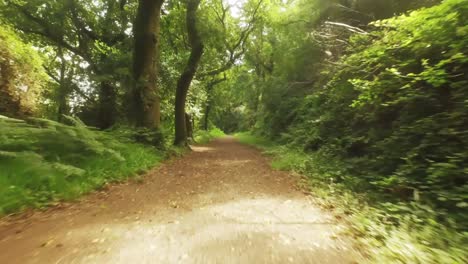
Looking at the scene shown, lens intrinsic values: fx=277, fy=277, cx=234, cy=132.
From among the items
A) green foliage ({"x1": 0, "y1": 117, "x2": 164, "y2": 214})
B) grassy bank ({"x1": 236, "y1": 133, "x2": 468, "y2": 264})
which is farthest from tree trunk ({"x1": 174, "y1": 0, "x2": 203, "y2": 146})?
grassy bank ({"x1": 236, "y1": 133, "x2": 468, "y2": 264})

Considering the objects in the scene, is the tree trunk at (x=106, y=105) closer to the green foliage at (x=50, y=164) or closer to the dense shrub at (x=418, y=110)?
the green foliage at (x=50, y=164)

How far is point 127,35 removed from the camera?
15547mm

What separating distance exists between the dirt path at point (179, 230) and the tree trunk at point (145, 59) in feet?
16.7

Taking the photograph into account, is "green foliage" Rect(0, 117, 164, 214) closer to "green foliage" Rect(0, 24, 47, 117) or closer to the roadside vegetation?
the roadside vegetation

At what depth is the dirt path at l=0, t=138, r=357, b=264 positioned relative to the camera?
2891 millimetres

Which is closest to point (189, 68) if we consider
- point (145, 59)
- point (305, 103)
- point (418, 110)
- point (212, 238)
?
point (145, 59)

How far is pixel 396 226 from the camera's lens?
11.9 ft

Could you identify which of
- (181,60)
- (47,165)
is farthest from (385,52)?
(181,60)

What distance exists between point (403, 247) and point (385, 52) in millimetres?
4436

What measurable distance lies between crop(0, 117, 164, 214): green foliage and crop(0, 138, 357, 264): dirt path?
0.41 meters

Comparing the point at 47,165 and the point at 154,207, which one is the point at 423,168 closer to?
the point at 154,207

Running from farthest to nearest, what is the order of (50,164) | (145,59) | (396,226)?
1. (145,59)
2. (50,164)
3. (396,226)

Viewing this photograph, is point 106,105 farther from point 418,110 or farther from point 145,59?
point 418,110

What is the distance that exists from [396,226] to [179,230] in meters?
2.84
